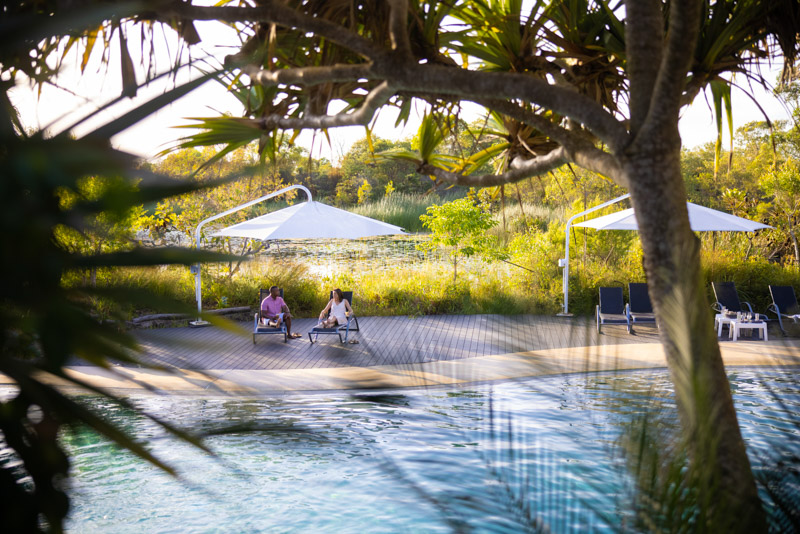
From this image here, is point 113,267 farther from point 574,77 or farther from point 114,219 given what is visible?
point 574,77

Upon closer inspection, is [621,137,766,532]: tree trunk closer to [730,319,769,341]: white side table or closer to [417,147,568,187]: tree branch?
[417,147,568,187]: tree branch

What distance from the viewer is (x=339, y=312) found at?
36.1 ft

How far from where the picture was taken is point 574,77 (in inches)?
136

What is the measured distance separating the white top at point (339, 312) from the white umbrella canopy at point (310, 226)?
Answer: 1.47 metres

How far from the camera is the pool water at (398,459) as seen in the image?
772 mm

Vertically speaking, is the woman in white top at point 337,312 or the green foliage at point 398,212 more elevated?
the green foliage at point 398,212

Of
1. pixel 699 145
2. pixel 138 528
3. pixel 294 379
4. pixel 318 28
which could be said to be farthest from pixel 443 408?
pixel 699 145

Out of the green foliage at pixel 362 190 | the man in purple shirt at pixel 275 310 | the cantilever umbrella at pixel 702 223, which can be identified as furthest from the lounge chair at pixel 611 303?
the green foliage at pixel 362 190

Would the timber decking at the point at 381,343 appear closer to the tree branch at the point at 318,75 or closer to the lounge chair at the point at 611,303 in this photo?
the lounge chair at the point at 611,303

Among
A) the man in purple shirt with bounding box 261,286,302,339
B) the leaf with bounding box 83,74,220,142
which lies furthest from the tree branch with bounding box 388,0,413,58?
the man in purple shirt with bounding box 261,286,302,339

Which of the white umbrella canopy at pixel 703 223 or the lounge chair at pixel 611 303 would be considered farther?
the lounge chair at pixel 611 303

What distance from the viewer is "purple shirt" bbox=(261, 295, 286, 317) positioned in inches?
440

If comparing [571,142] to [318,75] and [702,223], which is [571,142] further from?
[702,223]

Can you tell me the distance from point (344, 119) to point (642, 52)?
150 cm
